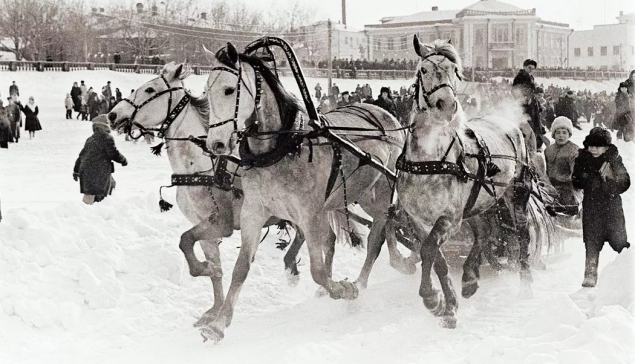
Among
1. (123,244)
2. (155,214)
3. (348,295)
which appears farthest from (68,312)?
(155,214)

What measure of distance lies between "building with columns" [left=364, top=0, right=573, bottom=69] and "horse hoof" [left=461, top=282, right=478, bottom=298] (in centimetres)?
825

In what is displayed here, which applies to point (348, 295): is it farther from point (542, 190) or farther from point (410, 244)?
point (542, 190)

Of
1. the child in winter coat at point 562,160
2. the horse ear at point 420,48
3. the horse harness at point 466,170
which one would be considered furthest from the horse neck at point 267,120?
the child in winter coat at point 562,160

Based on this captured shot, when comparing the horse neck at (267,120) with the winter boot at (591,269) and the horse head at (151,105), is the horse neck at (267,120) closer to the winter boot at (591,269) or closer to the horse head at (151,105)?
the horse head at (151,105)

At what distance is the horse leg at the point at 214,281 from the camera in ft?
22.3

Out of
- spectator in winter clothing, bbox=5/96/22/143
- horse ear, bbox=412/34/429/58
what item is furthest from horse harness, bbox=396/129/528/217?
spectator in winter clothing, bbox=5/96/22/143

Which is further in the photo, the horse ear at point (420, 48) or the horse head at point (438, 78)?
the horse ear at point (420, 48)

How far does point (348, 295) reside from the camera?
6676 millimetres

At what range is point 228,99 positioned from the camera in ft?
19.5

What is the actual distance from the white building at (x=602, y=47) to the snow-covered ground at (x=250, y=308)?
10306mm

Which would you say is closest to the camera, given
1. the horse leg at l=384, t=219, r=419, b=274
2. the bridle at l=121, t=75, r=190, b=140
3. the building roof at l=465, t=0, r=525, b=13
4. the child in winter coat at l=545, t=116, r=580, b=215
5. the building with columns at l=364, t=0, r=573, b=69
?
the bridle at l=121, t=75, r=190, b=140

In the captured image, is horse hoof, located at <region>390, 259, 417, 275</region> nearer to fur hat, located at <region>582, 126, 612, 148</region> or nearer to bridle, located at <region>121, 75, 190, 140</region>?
fur hat, located at <region>582, 126, 612, 148</region>

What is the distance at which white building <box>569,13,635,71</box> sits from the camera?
1994 centimetres

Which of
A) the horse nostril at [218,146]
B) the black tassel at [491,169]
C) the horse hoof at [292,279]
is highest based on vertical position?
the horse nostril at [218,146]
